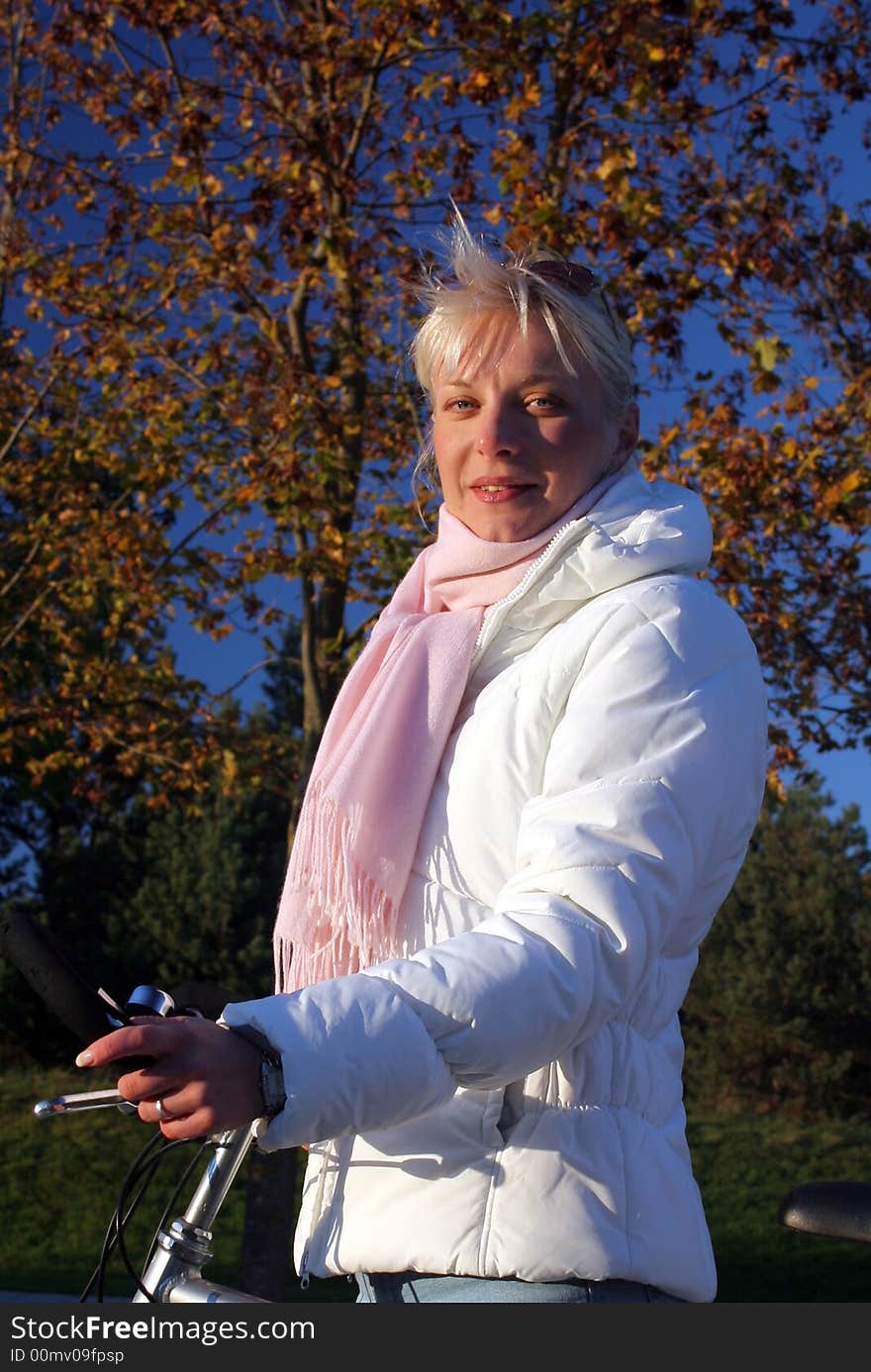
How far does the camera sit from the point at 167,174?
26.6 ft

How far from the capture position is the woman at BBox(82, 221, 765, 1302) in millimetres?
1361

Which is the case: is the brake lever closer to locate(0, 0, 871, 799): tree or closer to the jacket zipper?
the jacket zipper

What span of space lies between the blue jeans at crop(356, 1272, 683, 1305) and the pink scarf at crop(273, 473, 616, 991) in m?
0.39

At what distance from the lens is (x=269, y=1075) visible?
4.31 ft

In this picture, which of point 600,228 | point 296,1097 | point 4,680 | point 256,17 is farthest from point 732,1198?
point 296,1097

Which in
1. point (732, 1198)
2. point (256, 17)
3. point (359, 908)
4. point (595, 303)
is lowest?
point (732, 1198)

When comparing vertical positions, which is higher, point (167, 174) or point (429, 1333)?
point (167, 174)

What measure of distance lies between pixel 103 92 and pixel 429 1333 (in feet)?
28.4

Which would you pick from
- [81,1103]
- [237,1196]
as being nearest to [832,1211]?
[81,1103]

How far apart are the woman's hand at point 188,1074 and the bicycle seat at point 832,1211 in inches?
47.9

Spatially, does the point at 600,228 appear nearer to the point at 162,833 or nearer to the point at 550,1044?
the point at 550,1044

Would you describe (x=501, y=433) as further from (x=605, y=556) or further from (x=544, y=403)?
(x=605, y=556)

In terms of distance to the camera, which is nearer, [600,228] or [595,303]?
[595,303]

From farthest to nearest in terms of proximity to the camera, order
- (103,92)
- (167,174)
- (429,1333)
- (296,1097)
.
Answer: (103,92) → (167,174) → (429,1333) → (296,1097)
